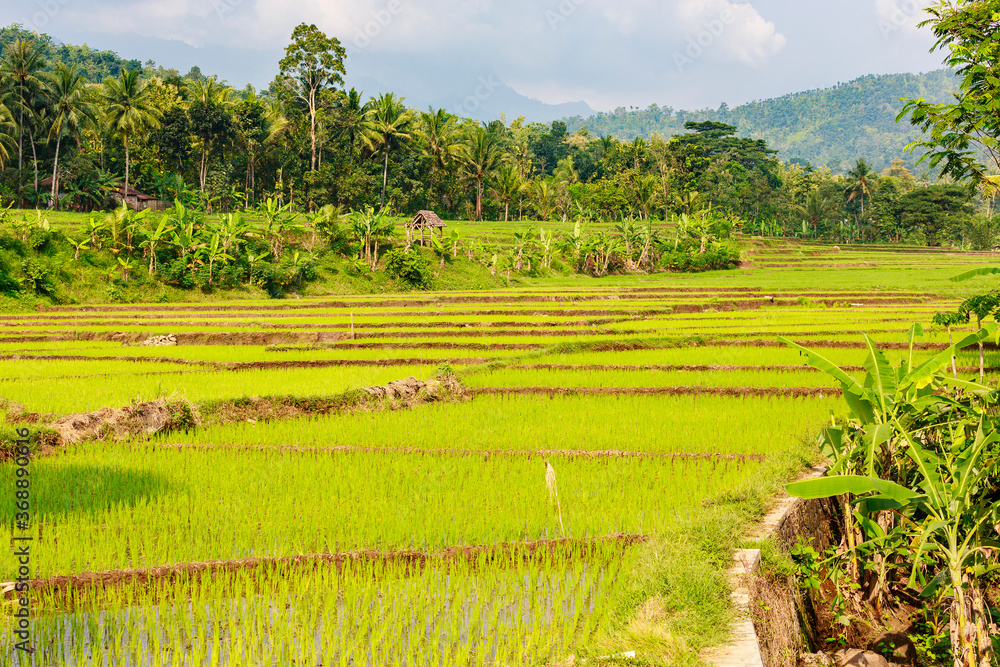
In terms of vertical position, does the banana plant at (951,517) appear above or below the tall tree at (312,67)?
below

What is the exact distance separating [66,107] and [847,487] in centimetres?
3280

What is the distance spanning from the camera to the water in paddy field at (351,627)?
2.94 metres

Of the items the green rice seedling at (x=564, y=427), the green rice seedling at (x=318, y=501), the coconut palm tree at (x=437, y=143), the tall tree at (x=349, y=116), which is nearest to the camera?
the green rice seedling at (x=318, y=501)

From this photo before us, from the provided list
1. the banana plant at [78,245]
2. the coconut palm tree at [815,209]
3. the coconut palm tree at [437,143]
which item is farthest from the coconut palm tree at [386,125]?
the coconut palm tree at [815,209]

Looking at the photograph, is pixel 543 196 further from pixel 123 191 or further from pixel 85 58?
pixel 85 58

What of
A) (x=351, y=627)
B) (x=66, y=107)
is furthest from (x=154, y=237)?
(x=351, y=627)

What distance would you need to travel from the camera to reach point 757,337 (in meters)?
13.0

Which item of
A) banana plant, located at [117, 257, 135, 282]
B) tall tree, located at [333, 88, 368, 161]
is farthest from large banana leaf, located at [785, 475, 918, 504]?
tall tree, located at [333, 88, 368, 161]

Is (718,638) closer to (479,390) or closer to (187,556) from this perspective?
(187,556)

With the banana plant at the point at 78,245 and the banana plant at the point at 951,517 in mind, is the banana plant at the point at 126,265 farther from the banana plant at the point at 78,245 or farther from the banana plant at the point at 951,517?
the banana plant at the point at 951,517

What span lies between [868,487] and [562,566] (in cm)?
164

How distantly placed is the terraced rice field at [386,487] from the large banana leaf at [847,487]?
0.95 meters

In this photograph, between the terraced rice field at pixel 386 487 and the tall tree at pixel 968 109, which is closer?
the terraced rice field at pixel 386 487

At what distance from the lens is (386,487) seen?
514 cm
